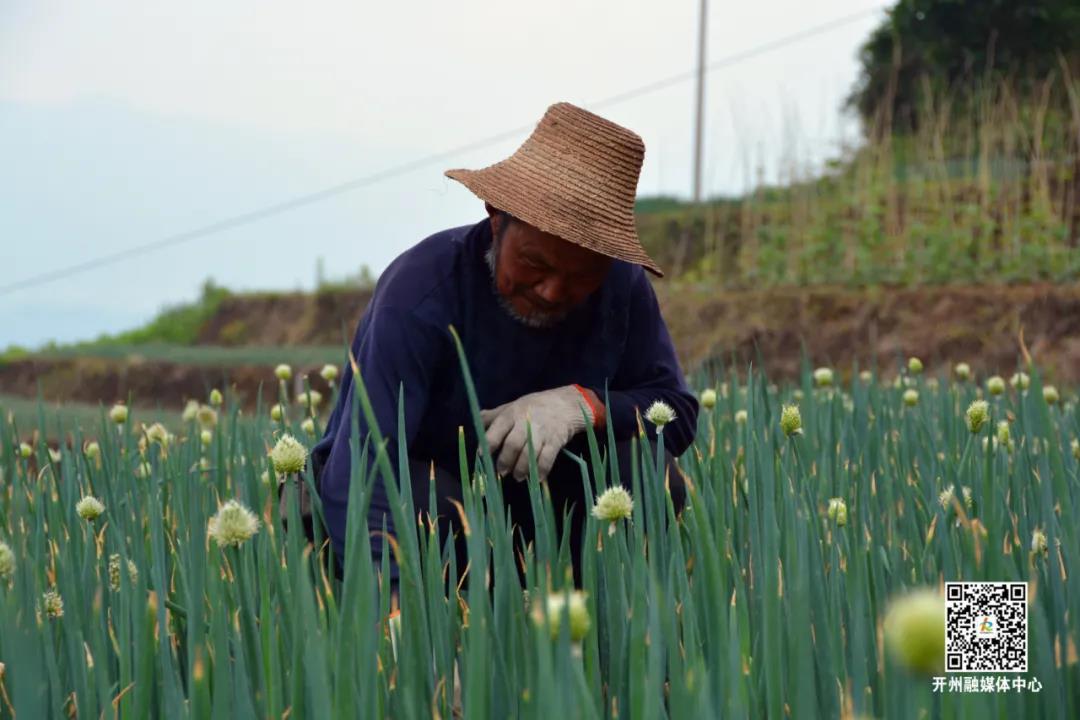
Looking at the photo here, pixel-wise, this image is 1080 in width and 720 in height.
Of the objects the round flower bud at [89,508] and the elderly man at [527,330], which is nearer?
the round flower bud at [89,508]

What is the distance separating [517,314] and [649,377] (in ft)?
1.22

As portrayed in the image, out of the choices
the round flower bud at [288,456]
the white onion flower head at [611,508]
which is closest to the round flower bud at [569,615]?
the white onion flower head at [611,508]

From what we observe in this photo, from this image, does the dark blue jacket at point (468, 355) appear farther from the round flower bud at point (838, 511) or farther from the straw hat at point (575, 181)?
the round flower bud at point (838, 511)

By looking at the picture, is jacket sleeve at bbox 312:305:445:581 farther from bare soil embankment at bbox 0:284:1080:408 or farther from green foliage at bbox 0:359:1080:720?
bare soil embankment at bbox 0:284:1080:408

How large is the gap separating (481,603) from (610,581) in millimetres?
354

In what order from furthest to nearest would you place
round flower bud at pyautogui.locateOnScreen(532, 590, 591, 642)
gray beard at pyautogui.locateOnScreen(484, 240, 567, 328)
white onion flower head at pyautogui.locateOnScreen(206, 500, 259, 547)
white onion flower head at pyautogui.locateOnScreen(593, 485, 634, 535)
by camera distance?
gray beard at pyautogui.locateOnScreen(484, 240, 567, 328), white onion flower head at pyautogui.locateOnScreen(593, 485, 634, 535), white onion flower head at pyautogui.locateOnScreen(206, 500, 259, 547), round flower bud at pyautogui.locateOnScreen(532, 590, 591, 642)

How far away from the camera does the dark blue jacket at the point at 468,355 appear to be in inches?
74.7

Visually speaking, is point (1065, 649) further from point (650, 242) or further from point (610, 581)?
point (650, 242)

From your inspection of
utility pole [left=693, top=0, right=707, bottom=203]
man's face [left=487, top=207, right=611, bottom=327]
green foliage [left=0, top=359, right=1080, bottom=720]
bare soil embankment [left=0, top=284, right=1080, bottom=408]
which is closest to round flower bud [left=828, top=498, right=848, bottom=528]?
green foliage [left=0, top=359, right=1080, bottom=720]

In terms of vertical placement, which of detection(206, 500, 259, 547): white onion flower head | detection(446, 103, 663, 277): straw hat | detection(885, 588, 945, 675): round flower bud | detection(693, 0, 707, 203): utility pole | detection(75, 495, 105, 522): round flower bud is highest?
detection(693, 0, 707, 203): utility pole

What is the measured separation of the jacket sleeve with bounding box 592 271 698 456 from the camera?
83.7 inches

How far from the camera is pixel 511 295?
1.95 metres

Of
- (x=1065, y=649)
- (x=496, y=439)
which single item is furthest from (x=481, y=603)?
(x=496, y=439)

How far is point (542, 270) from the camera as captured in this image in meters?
1.86
